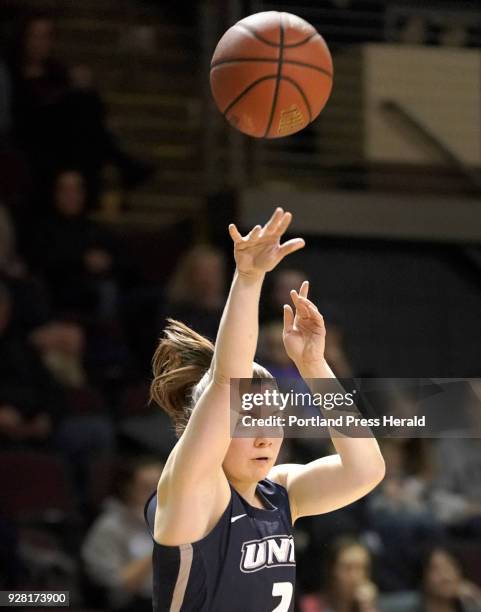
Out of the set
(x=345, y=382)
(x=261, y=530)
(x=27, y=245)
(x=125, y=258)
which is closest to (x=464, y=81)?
(x=125, y=258)

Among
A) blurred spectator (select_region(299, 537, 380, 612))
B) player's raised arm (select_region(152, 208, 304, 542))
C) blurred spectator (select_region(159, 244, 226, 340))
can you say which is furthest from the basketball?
blurred spectator (select_region(159, 244, 226, 340))

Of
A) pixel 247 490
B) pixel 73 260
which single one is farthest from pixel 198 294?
pixel 247 490

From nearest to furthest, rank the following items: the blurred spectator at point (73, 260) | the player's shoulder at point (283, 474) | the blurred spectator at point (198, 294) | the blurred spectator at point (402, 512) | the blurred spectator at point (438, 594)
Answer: the player's shoulder at point (283, 474)
the blurred spectator at point (438, 594)
the blurred spectator at point (402, 512)
the blurred spectator at point (198, 294)
the blurred spectator at point (73, 260)

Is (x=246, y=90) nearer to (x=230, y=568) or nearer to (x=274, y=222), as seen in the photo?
(x=274, y=222)

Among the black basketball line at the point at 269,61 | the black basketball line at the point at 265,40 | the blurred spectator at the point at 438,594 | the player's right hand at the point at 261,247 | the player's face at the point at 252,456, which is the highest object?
the black basketball line at the point at 265,40

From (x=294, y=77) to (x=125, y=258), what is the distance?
4.10 m

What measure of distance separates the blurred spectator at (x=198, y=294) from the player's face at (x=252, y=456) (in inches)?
164

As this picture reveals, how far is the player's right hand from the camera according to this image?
2.62 m

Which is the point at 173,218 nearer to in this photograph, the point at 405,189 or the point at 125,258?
the point at 125,258

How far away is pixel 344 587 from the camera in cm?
598

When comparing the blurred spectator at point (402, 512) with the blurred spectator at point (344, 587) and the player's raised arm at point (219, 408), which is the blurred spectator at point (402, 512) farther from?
the player's raised arm at point (219, 408)

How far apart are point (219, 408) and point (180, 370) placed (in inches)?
16.8

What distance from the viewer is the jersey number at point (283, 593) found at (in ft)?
9.81

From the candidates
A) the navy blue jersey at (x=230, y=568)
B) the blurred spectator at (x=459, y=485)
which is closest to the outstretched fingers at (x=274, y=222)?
the navy blue jersey at (x=230, y=568)
